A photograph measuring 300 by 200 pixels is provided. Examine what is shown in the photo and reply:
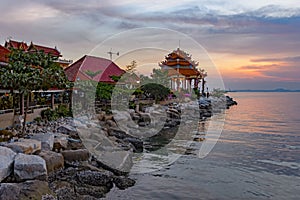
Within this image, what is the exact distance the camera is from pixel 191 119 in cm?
2855

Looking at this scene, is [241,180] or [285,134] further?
[285,134]

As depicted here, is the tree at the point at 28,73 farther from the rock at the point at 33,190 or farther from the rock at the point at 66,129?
the rock at the point at 33,190

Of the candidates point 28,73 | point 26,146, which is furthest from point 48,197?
point 28,73

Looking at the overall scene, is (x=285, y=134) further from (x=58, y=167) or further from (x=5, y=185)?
(x=5, y=185)

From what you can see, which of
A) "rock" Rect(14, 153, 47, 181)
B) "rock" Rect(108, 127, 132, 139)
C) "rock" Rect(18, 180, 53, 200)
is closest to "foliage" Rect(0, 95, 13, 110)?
"rock" Rect(108, 127, 132, 139)

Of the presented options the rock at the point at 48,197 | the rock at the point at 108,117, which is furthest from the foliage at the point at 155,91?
the rock at the point at 48,197

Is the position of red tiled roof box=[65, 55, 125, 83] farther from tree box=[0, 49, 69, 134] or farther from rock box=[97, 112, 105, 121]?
tree box=[0, 49, 69, 134]

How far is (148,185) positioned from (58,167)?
2.61 metres

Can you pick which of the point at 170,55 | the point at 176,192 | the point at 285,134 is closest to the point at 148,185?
the point at 176,192

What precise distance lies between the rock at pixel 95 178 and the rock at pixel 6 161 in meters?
1.75

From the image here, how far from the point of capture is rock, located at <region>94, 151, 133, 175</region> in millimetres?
9891

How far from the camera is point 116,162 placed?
10.1 meters

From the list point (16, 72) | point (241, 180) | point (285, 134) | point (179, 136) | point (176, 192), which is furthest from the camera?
point (285, 134)

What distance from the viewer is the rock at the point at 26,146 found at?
9125 millimetres
